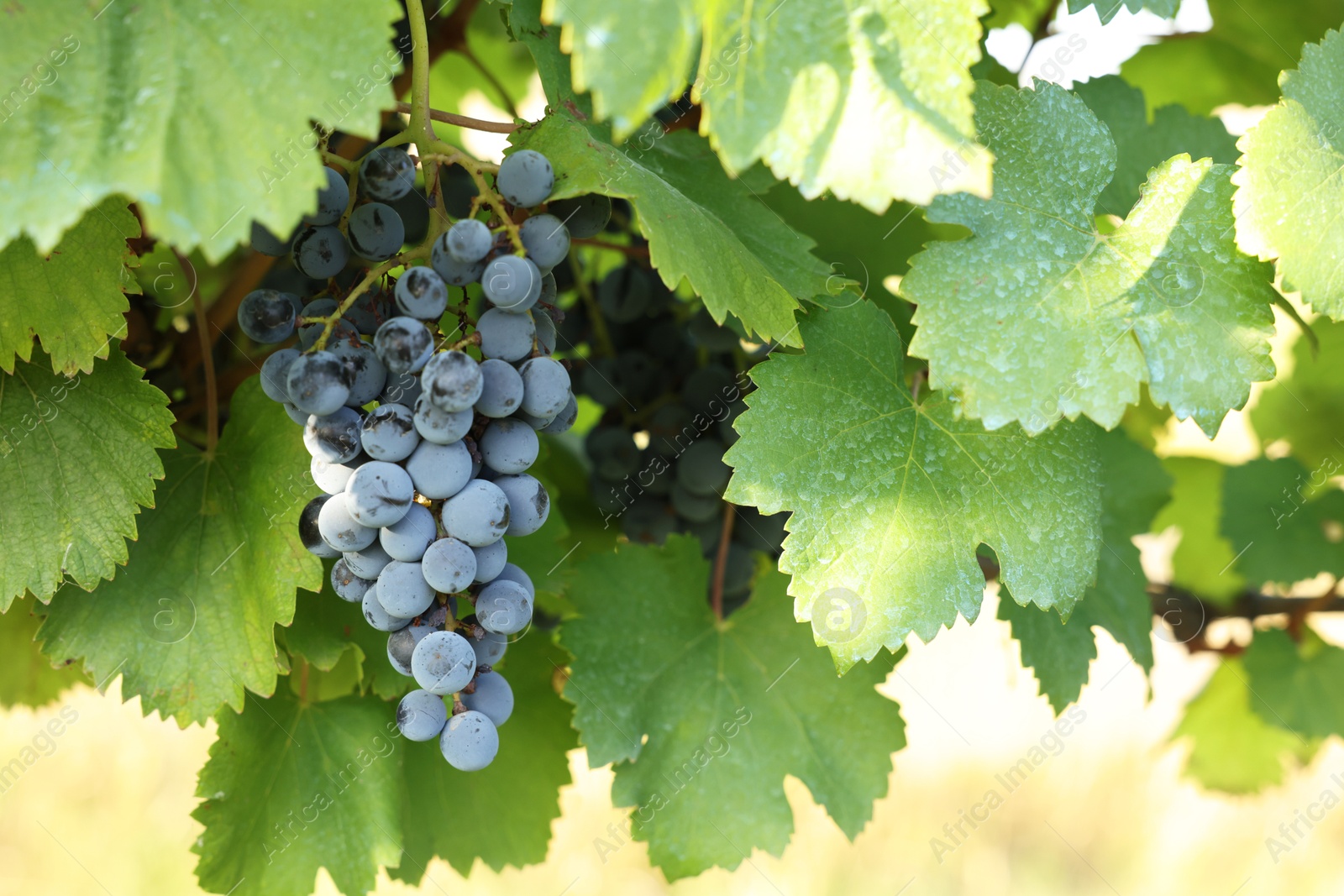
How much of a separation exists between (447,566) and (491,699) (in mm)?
99

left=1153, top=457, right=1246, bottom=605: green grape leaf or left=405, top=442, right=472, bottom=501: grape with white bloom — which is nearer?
left=405, top=442, right=472, bottom=501: grape with white bloom

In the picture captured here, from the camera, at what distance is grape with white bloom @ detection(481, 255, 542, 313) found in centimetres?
53

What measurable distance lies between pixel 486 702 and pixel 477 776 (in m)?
0.34

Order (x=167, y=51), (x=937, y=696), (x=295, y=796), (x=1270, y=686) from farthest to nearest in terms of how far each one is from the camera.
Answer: (x=937, y=696) < (x=1270, y=686) < (x=295, y=796) < (x=167, y=51)

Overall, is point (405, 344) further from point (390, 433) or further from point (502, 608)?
point (502, 608)

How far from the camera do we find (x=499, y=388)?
55cm

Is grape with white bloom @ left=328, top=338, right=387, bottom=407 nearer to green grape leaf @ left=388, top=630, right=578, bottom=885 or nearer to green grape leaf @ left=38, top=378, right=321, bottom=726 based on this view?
green grape leaf @ left=38, top=378, right=321, bottom=726

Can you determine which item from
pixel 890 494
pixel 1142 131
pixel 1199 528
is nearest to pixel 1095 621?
pixel 890 494

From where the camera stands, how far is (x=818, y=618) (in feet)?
1.94

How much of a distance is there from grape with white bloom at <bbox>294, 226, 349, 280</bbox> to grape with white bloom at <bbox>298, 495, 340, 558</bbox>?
0.15 meters

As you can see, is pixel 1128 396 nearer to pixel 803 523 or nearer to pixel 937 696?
pixel 803 523

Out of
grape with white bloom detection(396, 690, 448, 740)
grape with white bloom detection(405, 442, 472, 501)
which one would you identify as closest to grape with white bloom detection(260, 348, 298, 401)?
grape with white bloom detection(405, 442, 472, 501)

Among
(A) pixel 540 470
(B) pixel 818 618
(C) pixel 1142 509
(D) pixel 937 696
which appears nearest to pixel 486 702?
(B) pixel 818 618

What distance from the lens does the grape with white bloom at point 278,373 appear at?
591 millimetres
